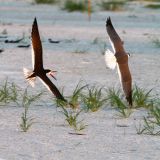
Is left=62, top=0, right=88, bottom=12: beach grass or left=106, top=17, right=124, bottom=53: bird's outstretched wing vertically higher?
left=106, top=17, right=124, bottom=53: bird's outstretched wing

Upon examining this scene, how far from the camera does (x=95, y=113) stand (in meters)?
3.52

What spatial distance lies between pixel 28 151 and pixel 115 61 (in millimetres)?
535

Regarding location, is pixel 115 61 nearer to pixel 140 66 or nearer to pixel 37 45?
pixel 37 45

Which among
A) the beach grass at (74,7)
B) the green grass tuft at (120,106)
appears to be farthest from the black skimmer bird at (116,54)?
the beach grass at (74,7)

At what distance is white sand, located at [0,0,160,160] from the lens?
8.94 feet

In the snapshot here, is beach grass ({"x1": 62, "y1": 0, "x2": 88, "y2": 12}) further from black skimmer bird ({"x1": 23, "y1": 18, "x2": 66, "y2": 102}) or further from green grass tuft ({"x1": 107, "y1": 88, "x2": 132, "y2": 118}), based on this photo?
black skimmer bird ({"x1": 23, "y1": 18, "x2": 66, "y2": 102})

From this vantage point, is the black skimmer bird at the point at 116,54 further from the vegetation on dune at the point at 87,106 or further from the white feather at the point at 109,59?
the vegetation on dune at the point at 87,106

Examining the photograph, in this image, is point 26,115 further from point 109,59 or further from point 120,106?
point 109,59

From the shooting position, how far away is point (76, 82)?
15.7 feet

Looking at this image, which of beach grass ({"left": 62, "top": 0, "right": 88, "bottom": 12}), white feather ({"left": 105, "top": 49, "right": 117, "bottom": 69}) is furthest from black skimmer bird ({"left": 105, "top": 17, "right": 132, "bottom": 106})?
beach grass ({"left": 62, "top": 0, "right": 88, "bottom": 12})

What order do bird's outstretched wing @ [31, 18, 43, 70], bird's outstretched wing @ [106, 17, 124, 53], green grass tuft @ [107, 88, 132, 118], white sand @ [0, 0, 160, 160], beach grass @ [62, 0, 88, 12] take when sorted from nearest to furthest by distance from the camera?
white sand @ [0, 0, 160, 160], bird's outstretched wing @ [31, 18, 43, 70], bird's outstretched wing @ [106, 17, 124, 53], green grass tuft @ [107, 88, 132, 118], beach grass @ [62, 0, 88, 12]

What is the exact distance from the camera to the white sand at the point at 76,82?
8.94 ft

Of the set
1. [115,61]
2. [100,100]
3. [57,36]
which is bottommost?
[57,36]

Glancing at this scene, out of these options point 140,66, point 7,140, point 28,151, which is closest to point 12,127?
point 7,140
